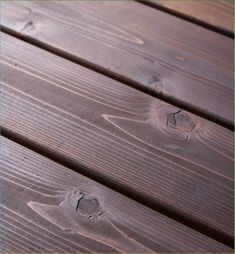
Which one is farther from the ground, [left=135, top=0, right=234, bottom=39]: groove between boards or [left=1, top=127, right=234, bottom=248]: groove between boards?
[left=135, top=0, right=234, bottom=39]: groove between boards

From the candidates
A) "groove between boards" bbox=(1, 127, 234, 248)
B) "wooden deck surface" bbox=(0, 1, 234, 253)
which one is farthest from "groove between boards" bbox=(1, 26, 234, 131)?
"groove between boards" bbox=(1, 127, 234, 248)

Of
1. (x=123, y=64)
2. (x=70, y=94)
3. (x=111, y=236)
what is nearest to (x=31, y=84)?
(x=70, y=94)

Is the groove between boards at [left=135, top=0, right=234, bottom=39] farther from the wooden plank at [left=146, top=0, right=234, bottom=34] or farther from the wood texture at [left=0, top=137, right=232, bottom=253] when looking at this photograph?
the wood texture at [left=0, top=137, right=232, bottom=253]

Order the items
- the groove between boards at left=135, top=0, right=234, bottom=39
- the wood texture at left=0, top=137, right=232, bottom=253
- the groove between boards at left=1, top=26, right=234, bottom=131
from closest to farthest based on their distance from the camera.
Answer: the wood texture at left=0, top=137, right=232, bottom=253 < the groove between boards at left=1, top=26, right=234, bottom=131 < the groove between boards at left=135, top=0, right=234, bottom=39

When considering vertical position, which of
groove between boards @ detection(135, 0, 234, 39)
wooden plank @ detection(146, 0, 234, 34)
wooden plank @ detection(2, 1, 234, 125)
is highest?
wooden plank @ detection(146, 0, 234, 34)

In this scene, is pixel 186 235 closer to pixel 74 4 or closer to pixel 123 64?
pixel 123 64

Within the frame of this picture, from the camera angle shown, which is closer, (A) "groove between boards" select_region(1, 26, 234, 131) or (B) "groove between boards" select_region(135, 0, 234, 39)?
(A) "groove between boards" select_region(1, 26, 234, 131)

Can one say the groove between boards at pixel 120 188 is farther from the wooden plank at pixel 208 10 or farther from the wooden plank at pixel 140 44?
the wooden plank at pixel 208 10
